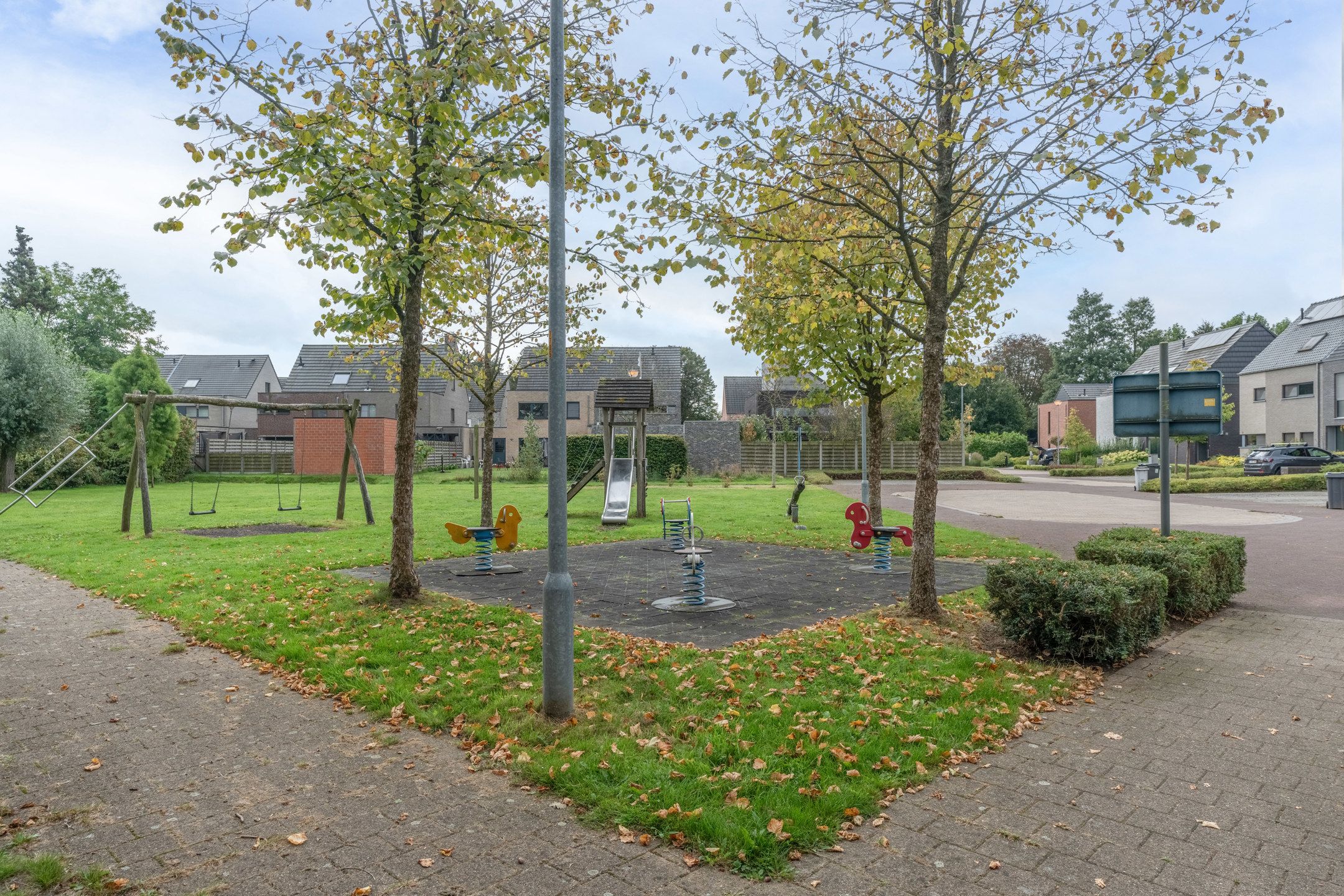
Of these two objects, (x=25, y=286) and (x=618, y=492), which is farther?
(x=25, y=286)

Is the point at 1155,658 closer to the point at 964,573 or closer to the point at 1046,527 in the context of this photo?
the point at 964,573

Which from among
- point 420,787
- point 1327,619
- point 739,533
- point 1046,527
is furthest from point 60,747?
point 1046,527

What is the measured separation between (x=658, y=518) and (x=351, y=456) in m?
7.31

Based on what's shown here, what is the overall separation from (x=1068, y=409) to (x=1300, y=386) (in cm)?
2247

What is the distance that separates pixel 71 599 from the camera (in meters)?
8.88

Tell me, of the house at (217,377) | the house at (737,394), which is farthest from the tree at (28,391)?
the house at (737,394)

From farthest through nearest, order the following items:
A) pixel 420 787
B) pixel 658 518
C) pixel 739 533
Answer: pixel 658 518 → pixel 739 533 → pixel 420 787

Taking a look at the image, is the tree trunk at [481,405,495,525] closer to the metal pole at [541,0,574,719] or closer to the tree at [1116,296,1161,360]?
the metal pole at [541,0,574,719]

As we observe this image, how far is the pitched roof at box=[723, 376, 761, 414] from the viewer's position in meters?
74.0

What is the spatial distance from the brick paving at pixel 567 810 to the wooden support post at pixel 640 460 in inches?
516

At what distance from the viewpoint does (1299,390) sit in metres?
42.2

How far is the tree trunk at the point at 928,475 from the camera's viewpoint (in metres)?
7.39

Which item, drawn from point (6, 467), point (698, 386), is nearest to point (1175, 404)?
point (6, 467)

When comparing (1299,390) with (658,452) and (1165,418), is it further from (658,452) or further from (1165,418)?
(1165,418)
